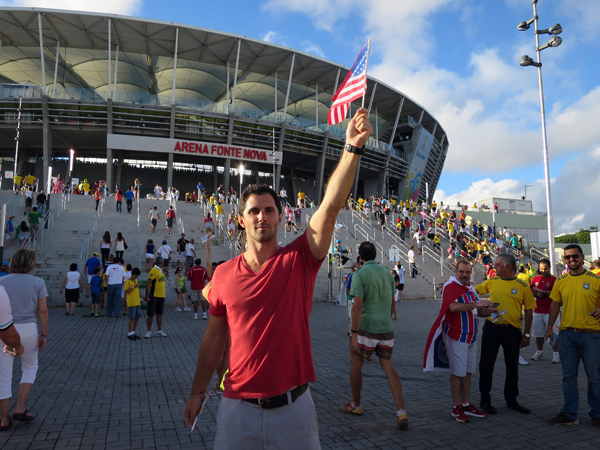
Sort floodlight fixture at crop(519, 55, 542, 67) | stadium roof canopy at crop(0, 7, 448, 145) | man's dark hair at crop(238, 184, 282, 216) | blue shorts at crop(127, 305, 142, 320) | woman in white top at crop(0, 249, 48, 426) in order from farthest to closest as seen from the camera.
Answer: stadium roof canopy at crop(0, 7, 448, 145) < floodlight fixture at crop(519, 55, 542, 67) < blue shorts at crop(127, 305, 142, 320) < woman in white top at crop(0, 249, 48, 426) < man's dark hair at crop(238, 184, 282, 216)

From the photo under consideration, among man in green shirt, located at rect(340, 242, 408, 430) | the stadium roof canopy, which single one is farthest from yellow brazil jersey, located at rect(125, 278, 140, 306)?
the stadium roof canopy

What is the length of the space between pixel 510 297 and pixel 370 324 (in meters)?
1.80

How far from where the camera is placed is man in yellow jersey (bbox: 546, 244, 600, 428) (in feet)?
13.3

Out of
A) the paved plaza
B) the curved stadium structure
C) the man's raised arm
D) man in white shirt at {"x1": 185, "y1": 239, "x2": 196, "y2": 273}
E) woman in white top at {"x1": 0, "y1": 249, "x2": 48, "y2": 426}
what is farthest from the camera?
the curved stadium structure

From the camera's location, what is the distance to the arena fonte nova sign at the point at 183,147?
1222 inches

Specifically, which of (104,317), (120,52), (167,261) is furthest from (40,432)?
(120,52)

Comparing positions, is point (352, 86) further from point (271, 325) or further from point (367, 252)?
point (271, 325)

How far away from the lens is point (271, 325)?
1809 millimetres

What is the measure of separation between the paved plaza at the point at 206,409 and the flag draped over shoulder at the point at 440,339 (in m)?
0.52

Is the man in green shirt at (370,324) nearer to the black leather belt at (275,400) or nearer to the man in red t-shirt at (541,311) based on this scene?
the black leather belt at (275,400)

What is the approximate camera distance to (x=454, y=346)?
4289 mm

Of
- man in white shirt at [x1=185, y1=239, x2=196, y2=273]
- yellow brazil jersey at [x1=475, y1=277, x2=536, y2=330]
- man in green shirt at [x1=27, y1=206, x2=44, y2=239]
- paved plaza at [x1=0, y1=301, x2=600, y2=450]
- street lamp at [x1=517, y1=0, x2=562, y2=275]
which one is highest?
street lamp at [x1=517, y1=0, x2=562, y2=275]

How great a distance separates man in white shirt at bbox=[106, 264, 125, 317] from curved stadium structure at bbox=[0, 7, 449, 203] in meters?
22.0

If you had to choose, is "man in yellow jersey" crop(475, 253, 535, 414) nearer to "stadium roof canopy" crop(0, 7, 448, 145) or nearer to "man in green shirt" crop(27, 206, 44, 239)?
"man in green shirt" crop(27, 206, 44, 239)
